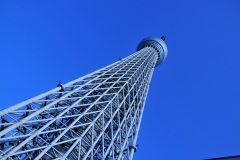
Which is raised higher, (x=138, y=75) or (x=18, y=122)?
(x=138, y=75)

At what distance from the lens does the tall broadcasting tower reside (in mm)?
14633

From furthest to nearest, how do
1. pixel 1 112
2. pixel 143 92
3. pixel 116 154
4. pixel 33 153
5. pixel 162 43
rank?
pixel 162 43, pixel 143 92, pixel 116 154, pixel 33 153, pixel 1 112

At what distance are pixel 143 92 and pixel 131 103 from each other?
873 centimetres

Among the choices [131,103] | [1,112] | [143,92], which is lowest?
[1,112]

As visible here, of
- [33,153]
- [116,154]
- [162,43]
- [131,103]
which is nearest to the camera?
[33,153]

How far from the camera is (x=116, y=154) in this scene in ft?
74.7

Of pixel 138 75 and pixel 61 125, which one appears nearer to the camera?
pixel 61 125

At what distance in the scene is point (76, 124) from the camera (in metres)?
21.6

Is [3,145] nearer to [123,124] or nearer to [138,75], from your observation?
[123,124]

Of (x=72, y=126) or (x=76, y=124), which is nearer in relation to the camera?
(x=72, y=126)

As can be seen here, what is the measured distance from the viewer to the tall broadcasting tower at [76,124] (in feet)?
48.0

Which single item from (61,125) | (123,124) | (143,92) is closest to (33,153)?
(61,125)

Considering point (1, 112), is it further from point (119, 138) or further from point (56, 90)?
point (119, 138)

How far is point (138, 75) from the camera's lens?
40781mm
